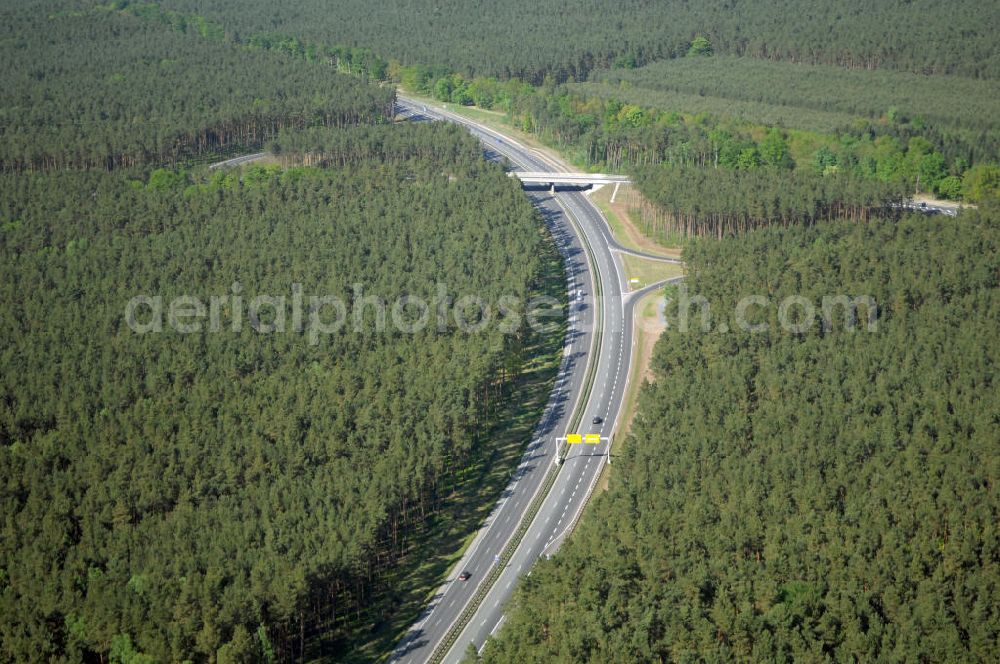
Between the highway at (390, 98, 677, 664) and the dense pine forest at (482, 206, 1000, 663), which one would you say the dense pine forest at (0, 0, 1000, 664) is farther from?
the highway at (390, 98, 677, 664)

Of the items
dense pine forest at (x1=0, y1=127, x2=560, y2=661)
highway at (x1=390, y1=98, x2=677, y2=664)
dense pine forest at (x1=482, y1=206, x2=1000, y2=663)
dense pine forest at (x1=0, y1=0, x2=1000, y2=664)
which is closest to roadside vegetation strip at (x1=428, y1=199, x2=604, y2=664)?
highway at (x1=390, y1=98, x2=677, y2=664)

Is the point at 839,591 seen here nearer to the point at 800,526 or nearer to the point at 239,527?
the point at 800,526

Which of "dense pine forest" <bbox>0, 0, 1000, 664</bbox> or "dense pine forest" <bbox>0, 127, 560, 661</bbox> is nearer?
"dense pine forest" <bbox>0, 0, 1000, 664</bbox>

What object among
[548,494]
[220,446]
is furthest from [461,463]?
[220,446]

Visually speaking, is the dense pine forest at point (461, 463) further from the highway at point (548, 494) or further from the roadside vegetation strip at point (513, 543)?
the roadside vegetation strip at point (513, 543)

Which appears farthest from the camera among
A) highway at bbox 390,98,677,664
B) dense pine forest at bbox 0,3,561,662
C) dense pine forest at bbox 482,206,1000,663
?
highway at bbox 390,98,677,664

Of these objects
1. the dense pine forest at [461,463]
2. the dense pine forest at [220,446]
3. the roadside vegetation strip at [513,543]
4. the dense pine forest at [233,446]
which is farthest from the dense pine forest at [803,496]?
the dense pine forest at [220,446]

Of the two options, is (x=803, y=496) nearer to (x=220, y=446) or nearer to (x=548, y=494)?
(x=548, y=494)

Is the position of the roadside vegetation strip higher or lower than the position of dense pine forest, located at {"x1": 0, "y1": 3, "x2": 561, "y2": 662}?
lower

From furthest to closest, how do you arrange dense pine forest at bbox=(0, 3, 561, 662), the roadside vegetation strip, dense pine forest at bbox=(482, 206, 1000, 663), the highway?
1. the highway
2. the roadside vegetation strip
3. dense pine forest at bbox=(0, 3, 561, 662)
4. dense pine forest at bbox=(482, 206, 1000, 663)
